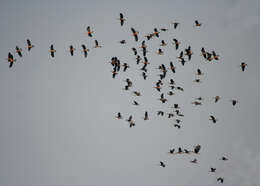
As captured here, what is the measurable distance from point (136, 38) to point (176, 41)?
6809 mm

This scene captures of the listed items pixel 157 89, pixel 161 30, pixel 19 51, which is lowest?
pixel 157 89

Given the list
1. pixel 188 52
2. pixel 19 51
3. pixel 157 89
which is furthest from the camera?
pixel 157 89

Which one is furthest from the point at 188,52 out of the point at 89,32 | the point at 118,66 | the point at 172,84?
the point at 89,32

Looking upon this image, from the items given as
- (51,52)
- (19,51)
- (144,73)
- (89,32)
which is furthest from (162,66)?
(19,51)

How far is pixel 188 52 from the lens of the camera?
A: 57875mm

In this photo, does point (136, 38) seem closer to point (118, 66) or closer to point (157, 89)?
point (118, 66)

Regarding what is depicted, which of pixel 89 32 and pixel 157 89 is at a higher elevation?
pixel 89 32

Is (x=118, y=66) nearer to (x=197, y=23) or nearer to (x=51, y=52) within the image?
(x=51, y=52)

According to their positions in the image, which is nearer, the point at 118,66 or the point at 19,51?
the point at 19,51

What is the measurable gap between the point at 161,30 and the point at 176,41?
10.0 ft

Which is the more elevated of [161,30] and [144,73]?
[161,30]

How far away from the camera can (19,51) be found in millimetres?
53594

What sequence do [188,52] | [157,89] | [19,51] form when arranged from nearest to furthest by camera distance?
[19,51] < [188,52] < [157,89]

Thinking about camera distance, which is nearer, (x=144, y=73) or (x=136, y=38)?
(x=136, y=38)
